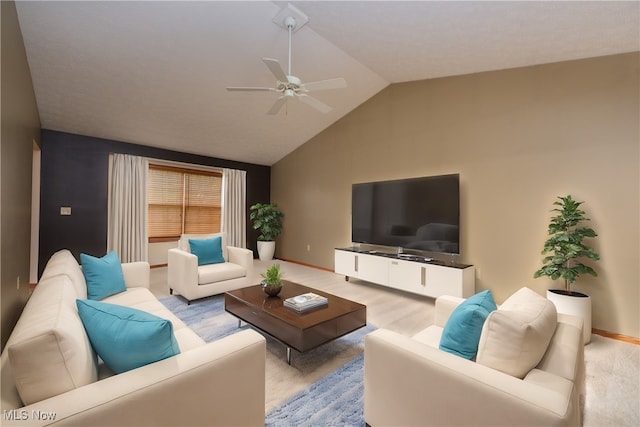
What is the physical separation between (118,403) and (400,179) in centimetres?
406

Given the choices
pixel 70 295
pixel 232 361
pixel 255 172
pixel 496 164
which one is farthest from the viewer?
pixel 255 172

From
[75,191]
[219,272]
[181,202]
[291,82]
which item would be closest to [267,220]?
[181,202]

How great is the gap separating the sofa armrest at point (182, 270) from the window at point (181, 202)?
2262 millimetres

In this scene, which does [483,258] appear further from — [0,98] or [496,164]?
[0,98]

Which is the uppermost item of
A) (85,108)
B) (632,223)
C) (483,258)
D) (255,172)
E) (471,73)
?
(471,73)

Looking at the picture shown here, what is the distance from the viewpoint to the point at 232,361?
4.16 feet

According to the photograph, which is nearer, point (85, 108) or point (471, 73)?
point (471, 73)

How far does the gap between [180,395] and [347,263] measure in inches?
144

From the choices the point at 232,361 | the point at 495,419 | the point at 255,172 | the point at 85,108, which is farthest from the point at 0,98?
the point at 255,172

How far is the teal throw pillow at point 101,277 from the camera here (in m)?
2.42

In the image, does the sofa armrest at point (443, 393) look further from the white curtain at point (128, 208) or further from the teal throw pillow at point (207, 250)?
the white curtain at point (128, 208)

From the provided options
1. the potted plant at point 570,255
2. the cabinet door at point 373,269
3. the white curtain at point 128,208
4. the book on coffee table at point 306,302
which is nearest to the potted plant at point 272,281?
the book on coffee table at point 306,302

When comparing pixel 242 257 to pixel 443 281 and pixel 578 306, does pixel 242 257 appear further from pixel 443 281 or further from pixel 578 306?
pixel 578 306

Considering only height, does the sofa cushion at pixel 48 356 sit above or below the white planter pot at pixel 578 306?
above
